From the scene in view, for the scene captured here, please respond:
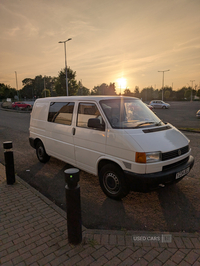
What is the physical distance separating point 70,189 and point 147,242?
1.31 m

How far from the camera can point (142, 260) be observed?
2465mm

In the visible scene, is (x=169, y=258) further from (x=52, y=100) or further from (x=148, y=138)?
(x=52, y=100)

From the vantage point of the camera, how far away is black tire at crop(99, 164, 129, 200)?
3611 millimetres

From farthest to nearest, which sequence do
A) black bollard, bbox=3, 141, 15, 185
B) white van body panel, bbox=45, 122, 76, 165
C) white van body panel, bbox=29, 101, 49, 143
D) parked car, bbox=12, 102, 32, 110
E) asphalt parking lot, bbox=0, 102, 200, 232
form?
parked car, bbox=12, 102, 32, 110, white van body panel, bbox=29, 101, 49, 143, white van body panel, bbox=45, 122, 76, 165, black bollard, bbox=3, 141, 15, 185, asphalt parking lot, bbox=0, 102, 200, 232

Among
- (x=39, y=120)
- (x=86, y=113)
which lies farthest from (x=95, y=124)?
(x=39, y=120)

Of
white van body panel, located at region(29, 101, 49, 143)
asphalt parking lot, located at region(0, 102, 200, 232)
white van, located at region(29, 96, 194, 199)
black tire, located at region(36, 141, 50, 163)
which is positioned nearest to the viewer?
asphalt parking lot, located at region(0, 102, 200, 232)

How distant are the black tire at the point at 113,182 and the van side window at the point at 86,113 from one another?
3.36 ft

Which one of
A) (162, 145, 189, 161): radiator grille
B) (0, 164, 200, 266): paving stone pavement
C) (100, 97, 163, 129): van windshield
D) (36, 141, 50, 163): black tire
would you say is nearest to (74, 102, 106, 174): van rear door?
(100, 97, 163, 129): van windshield

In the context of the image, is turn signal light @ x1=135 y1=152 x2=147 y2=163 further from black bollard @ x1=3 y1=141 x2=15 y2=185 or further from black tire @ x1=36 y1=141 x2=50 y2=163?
black tire @ x1=36 y1=141 x2=50 y2=163

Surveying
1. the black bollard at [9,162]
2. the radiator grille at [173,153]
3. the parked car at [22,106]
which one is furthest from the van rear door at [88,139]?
the parked car at [22,106]

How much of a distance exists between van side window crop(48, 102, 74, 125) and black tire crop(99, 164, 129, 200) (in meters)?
1.56

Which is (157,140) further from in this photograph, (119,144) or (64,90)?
(64,90)

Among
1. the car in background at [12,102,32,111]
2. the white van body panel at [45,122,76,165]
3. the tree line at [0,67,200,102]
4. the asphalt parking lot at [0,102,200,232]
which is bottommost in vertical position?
the asphalt parking lot at [0,102,200,232]

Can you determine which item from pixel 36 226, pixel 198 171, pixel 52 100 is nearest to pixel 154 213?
pixel 36 226
